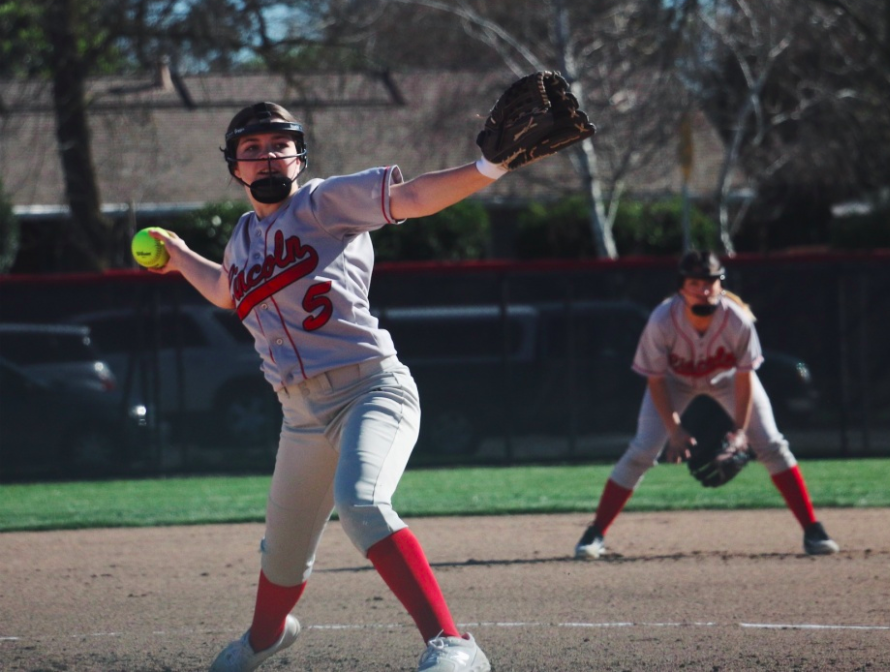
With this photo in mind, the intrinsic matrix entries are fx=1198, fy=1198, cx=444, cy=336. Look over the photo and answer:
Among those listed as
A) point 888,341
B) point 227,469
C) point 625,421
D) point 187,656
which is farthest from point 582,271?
point 187,656

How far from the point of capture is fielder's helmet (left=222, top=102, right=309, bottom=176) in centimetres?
364

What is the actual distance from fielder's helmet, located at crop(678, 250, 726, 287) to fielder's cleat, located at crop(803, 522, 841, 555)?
142cm

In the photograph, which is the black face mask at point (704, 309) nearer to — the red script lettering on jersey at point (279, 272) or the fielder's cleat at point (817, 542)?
the fielder's cleat at point (817, 542)

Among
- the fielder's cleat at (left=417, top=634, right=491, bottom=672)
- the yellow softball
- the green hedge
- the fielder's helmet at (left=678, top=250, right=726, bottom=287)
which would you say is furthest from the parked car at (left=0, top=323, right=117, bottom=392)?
the green hedge

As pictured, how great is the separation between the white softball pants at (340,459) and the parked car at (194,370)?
7124 millimetres

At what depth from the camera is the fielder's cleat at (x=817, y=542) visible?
20.6 feet

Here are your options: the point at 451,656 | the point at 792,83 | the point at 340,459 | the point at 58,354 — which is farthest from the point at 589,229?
the point at 451,656

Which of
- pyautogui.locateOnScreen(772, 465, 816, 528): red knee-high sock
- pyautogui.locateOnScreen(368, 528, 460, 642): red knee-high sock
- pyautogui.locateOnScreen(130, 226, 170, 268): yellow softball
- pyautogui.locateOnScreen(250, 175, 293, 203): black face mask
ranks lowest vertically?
pyautogui.locateOnScreen(772, 465, 816, 528): red knee-high sock

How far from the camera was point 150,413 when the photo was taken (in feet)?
35.5

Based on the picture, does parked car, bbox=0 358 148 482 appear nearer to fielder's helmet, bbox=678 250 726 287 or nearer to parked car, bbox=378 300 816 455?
parked car, bbox=378 300 816 455

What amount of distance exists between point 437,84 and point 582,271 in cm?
813

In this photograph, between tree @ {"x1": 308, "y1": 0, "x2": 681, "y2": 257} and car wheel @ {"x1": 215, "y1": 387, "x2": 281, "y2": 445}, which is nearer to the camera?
car wheel @ {"x1": 215, "y1": 387, "x2": 281, "y2": 445}

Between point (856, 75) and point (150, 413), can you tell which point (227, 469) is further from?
point (856, 75)

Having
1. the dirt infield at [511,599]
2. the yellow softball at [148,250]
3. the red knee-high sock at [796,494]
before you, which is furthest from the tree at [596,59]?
the yellow softball at [148,250]
